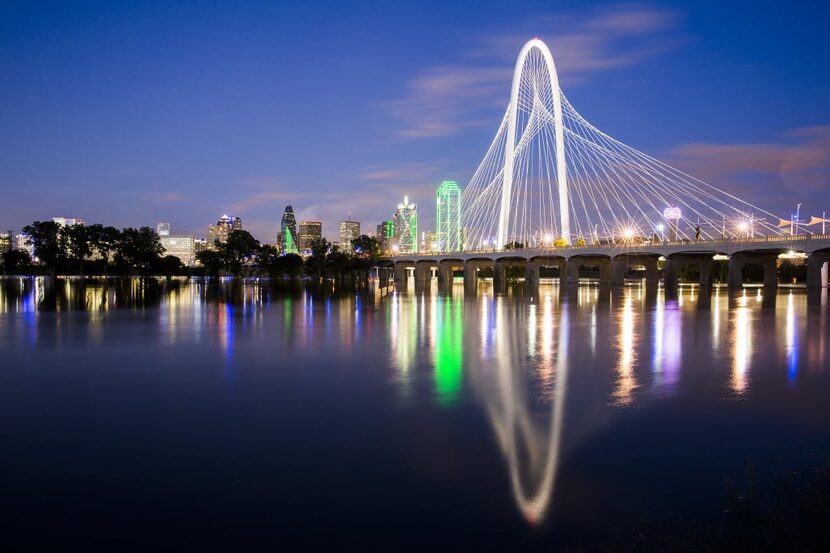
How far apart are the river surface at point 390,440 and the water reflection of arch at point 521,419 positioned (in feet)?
0.14

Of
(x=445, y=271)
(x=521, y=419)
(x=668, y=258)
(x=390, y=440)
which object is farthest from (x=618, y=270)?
(x=390, y=440)

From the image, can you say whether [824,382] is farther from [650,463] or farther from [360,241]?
[360,241]

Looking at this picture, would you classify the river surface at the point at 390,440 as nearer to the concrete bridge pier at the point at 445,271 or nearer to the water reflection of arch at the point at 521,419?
the water reflection of arch at the point at 521,419

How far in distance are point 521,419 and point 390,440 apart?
254 cm

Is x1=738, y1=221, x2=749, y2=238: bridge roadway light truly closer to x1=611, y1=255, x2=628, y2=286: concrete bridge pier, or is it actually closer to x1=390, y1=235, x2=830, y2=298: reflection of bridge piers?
x1=390, y1=235, x2=830, y2=298: reflection of bridge piers

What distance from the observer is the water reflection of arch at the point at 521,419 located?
7.43m

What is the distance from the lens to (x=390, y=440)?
9.49m

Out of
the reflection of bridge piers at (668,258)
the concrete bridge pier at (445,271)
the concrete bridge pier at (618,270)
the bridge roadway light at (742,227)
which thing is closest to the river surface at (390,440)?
the reflection of bridge piers at (668,258)

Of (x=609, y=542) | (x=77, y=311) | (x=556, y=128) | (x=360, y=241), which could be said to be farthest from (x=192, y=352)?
(x=360, y=241)

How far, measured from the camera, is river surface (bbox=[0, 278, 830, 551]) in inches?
259

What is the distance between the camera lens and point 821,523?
6035 millimetres

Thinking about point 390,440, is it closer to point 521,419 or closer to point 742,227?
point 521,419

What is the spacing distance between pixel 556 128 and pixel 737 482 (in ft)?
237

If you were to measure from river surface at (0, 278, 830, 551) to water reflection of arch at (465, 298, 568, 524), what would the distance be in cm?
4
